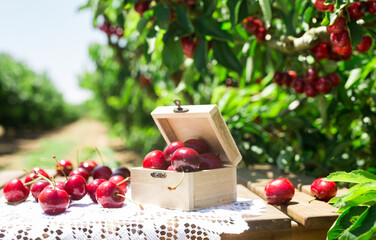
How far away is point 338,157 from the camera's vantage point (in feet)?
9.35

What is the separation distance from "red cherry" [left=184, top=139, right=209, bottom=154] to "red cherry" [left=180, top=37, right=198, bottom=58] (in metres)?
0.83

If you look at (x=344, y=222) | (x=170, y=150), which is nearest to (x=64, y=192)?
(x=170, y=150)

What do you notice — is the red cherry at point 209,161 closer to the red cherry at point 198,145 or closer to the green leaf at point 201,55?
the red cherry at point 198,145

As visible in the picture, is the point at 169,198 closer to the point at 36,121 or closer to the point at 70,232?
the point at 70,232

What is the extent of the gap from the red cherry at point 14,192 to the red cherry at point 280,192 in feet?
3.21

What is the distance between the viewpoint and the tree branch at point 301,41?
208 cm

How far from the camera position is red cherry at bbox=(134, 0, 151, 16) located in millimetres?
2381

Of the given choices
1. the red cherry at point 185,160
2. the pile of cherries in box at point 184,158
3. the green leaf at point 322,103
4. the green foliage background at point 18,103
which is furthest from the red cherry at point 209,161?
the green foliage background at point 18,103

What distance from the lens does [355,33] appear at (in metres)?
1.73

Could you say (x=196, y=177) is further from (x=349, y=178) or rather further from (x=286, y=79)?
(x=286, y=79)

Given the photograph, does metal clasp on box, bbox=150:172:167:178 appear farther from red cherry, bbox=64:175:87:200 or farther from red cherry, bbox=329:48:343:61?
red cherry, bbox=329:48:343:61

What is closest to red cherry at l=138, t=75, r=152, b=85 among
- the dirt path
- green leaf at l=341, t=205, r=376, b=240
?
the dirt path

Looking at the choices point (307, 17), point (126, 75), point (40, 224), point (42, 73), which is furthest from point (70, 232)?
point (42, 73)

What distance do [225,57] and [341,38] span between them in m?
0.79
